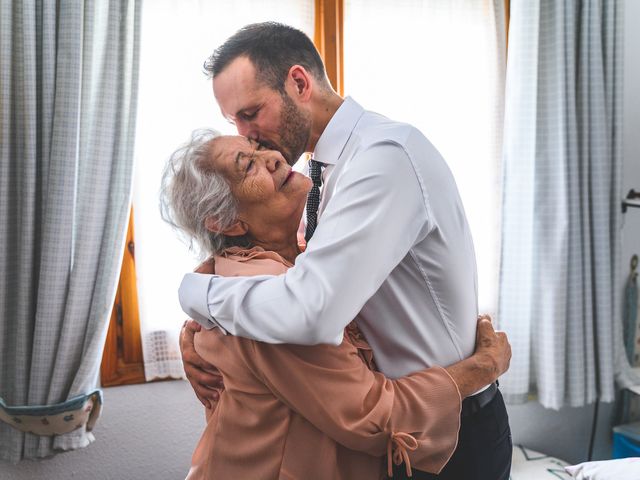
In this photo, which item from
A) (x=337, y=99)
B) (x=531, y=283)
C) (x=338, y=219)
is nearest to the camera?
(x=338, y=219)

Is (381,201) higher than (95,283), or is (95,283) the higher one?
(381,201)

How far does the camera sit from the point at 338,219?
3.38 ft

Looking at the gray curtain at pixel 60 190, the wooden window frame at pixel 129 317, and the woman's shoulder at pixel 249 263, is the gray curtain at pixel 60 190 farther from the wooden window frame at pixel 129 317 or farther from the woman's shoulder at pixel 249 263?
the woman's shoulder at pixel 249 263

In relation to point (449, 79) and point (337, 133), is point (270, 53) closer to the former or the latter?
point (337, 133)

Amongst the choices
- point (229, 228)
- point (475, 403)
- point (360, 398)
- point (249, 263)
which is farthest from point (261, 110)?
point (475, 403)

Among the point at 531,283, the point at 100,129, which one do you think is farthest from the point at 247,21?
the point at 531,283

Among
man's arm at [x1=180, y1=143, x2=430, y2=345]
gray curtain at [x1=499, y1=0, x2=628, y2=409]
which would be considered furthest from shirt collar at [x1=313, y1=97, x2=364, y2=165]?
gray curtain at [x1=499, y1=0, x2=628, y2=409]

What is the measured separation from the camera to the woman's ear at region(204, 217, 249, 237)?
1.28 m

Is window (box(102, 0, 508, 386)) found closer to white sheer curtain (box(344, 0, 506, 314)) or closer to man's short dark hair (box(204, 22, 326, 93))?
white sheer curtain (box(344, 0, 506, 314))

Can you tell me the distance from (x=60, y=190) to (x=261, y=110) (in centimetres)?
89

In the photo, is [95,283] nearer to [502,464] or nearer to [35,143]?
[35,143]

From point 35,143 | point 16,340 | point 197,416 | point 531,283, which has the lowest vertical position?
point 197,416

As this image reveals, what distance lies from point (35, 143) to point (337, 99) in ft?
3.49

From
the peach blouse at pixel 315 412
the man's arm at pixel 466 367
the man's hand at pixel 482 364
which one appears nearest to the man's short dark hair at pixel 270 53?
the peach blouse at pixel 315 412
